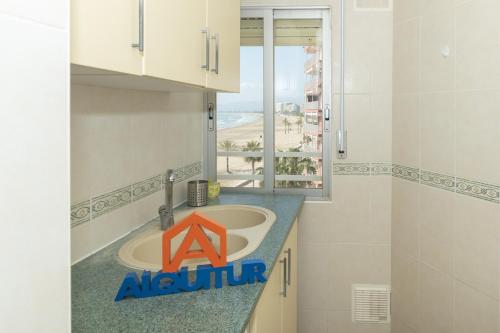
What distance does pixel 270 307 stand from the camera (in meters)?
1.51

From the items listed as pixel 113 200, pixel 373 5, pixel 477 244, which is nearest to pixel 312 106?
pixel 373 5

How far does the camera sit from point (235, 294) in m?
1.16

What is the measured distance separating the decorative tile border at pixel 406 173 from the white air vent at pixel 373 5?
3.08 ft

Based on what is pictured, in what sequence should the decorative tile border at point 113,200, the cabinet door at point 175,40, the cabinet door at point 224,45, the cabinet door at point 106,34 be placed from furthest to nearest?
the cabinet door at point 224,45 < the decorative tile border at point 113,200 < the cabinet door at point 175,40 < the cabinet door at point 106,34

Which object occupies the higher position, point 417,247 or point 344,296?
point 417,247

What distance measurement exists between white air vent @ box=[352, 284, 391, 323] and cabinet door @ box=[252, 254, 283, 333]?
110cm

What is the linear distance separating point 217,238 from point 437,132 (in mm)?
1202

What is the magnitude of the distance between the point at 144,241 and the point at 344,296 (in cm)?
155

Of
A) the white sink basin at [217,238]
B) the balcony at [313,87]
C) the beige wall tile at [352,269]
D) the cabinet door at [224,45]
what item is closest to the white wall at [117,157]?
the white sink basin at [217,238]

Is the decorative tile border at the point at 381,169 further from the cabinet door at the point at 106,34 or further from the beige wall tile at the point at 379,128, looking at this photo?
the cabinet door at the point at 106,34

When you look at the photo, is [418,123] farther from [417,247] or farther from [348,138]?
[417,247]

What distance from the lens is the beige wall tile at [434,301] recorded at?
2.12m

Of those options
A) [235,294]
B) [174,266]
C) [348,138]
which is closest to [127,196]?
[174,266]

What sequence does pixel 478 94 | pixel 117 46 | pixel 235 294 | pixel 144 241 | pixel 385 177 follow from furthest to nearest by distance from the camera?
pixel 385 177
pixel 478 94
pixel 144 241
pixel 235 294
pixel 117 46
